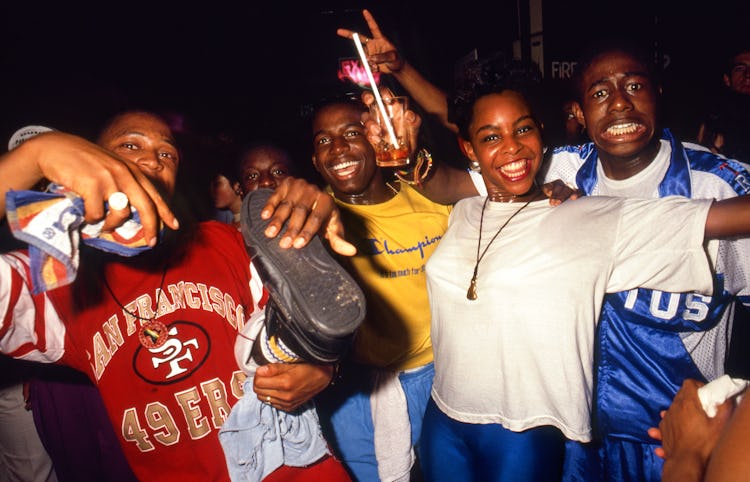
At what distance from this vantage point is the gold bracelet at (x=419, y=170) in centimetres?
208

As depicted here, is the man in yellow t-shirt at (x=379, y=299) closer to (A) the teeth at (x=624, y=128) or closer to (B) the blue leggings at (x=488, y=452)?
(B) the blue leggings at (x=488, y=452)

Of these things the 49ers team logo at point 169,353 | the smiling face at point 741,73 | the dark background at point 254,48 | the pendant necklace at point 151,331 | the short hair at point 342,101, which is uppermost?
the dark background at point 254,48

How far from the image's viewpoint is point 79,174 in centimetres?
88

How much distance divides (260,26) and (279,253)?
27.3 ft

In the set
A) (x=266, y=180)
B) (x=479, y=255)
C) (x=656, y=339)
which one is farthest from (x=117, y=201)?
(x=656, y=339)

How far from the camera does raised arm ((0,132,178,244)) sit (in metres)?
0.88

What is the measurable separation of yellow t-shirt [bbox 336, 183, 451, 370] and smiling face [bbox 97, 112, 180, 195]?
0.89m

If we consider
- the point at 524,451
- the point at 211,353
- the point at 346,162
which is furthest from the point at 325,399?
the point at 346,162

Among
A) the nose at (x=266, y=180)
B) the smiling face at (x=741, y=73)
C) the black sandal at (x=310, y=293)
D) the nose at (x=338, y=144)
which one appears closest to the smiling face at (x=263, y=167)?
the nose at (x=266, y=180)

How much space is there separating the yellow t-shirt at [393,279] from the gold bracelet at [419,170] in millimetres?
177

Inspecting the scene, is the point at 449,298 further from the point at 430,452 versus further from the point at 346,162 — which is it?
the point at 346,162

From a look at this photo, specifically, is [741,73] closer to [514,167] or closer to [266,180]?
[514,167]

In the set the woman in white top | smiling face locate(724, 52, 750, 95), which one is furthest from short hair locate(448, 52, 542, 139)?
smiling face locate(724, 52, 750, 95)

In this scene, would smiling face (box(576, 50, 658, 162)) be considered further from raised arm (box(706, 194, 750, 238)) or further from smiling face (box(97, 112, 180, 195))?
smiling face (box(97, 112, 180, 195))
